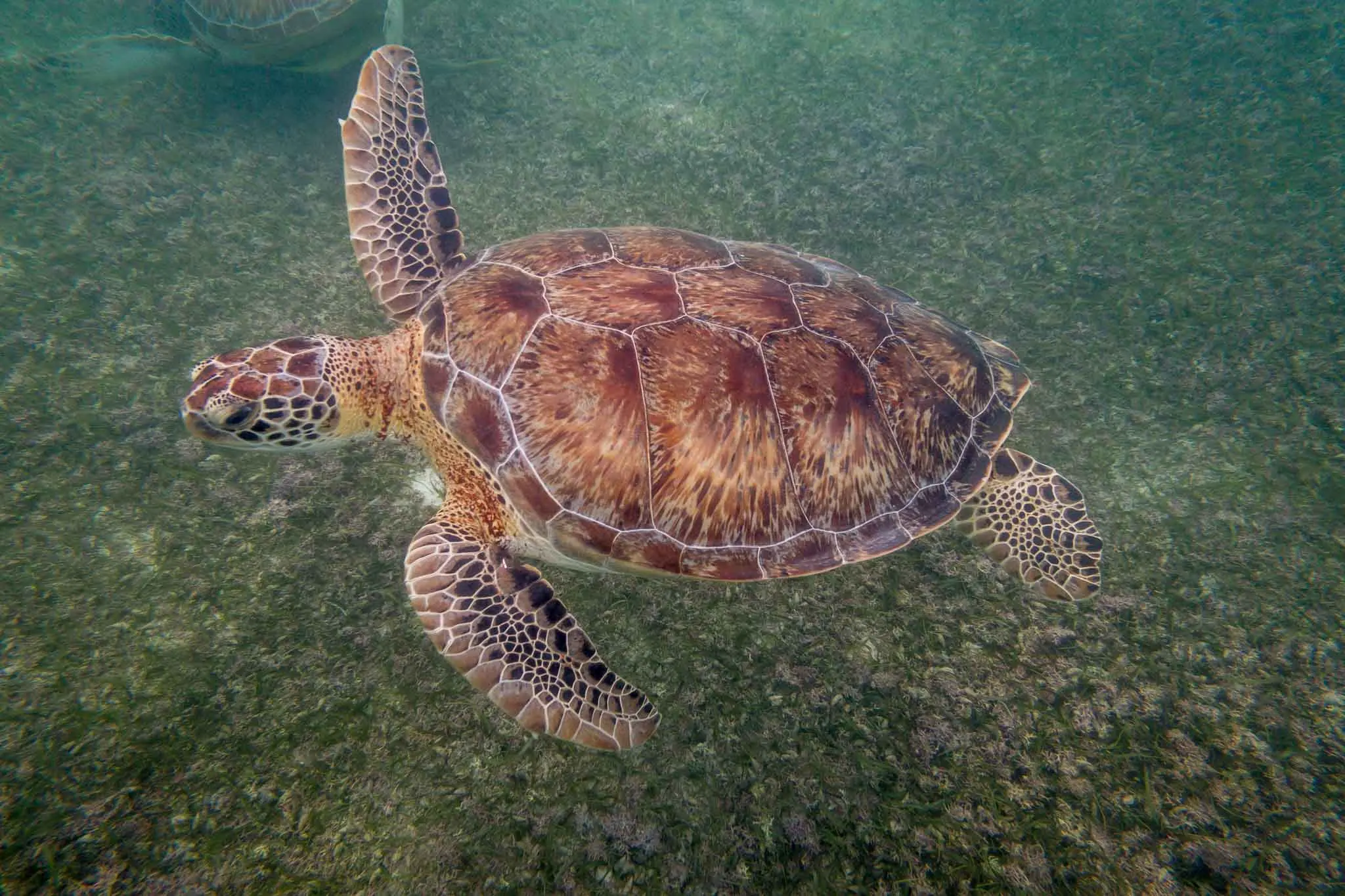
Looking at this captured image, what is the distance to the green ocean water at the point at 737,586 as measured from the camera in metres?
1.50

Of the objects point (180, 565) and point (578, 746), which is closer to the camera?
point (578, 746)

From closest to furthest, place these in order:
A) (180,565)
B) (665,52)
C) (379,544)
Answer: (180,565), (379,544), (665,52)

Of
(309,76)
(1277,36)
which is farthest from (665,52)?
(1277,36)

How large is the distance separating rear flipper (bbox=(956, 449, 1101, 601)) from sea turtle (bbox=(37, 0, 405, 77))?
189 inches

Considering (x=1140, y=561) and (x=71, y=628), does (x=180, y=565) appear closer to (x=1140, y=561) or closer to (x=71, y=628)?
(x=71, y=628)

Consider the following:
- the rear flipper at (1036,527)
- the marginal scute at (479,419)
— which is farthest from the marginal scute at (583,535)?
the rear flipper at (1036,527)

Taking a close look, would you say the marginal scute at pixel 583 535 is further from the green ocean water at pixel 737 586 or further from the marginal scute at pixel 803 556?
the marginal scute at pixel 803 556

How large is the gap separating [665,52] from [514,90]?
1.58 m

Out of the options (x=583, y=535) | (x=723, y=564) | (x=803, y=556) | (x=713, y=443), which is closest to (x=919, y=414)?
(x=803, y=556)

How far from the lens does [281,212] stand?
3.29 meters

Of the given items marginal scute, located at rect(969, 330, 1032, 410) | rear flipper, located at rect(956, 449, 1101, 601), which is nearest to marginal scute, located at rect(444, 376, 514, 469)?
rear flipper, located at rect(956, 449, 1101, 601)

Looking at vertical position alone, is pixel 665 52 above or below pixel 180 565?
above

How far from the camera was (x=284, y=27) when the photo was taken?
11.4 ft

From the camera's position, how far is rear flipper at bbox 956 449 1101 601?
207 centimetres
